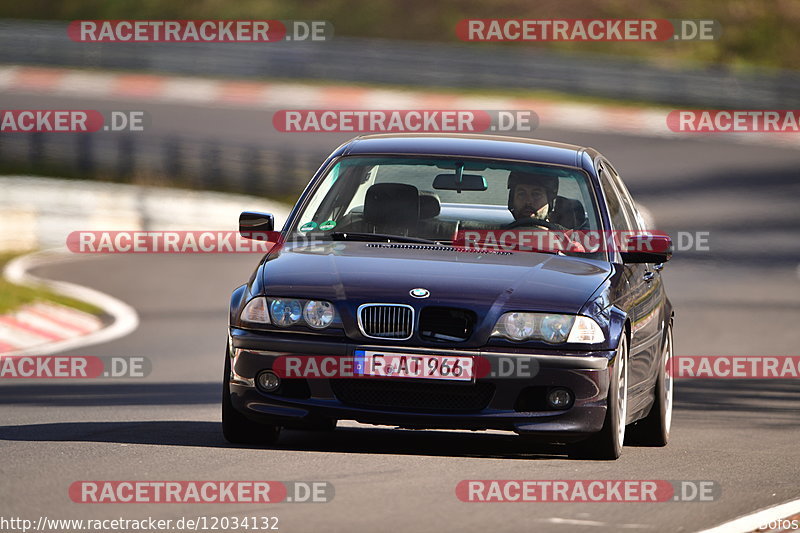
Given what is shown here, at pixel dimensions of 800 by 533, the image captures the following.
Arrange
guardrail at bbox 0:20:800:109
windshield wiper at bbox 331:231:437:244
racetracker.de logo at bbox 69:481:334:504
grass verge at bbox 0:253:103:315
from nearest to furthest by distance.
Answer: racetracker.de logo at bbox 69:481:334:504
windshield wiper at bbox 331:231:437:244
grass verge at bbox 0:253:103:315
guardrail at bbox 0:20:800:109

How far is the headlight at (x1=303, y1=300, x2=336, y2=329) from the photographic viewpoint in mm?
7730

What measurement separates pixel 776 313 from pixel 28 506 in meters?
13.2

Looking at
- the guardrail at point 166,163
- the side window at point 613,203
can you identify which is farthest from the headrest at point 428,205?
the guardrail at point 166,163

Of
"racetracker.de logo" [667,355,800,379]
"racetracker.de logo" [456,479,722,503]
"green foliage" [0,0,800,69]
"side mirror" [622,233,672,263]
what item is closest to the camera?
"racetracker.de logo" [456,479,722,503]

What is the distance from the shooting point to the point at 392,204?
885 cm

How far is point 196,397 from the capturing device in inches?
455

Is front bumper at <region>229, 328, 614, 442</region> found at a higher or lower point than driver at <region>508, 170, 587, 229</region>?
lower

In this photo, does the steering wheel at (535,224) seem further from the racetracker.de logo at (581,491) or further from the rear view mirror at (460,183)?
the racetracker.de logo at (581,491)

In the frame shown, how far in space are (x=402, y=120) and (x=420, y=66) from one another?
8040 millimetres

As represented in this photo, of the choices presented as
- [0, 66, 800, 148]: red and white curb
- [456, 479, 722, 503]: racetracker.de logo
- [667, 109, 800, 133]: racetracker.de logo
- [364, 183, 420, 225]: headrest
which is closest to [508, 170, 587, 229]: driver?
[364, 183, 420, 225]: headrest

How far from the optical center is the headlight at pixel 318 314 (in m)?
7.73

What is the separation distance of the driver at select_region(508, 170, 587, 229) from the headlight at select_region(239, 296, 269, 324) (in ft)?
5.42

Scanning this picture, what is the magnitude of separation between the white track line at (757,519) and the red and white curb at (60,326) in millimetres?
8556

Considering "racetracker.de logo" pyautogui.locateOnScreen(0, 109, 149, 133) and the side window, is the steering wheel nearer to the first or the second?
the side window
